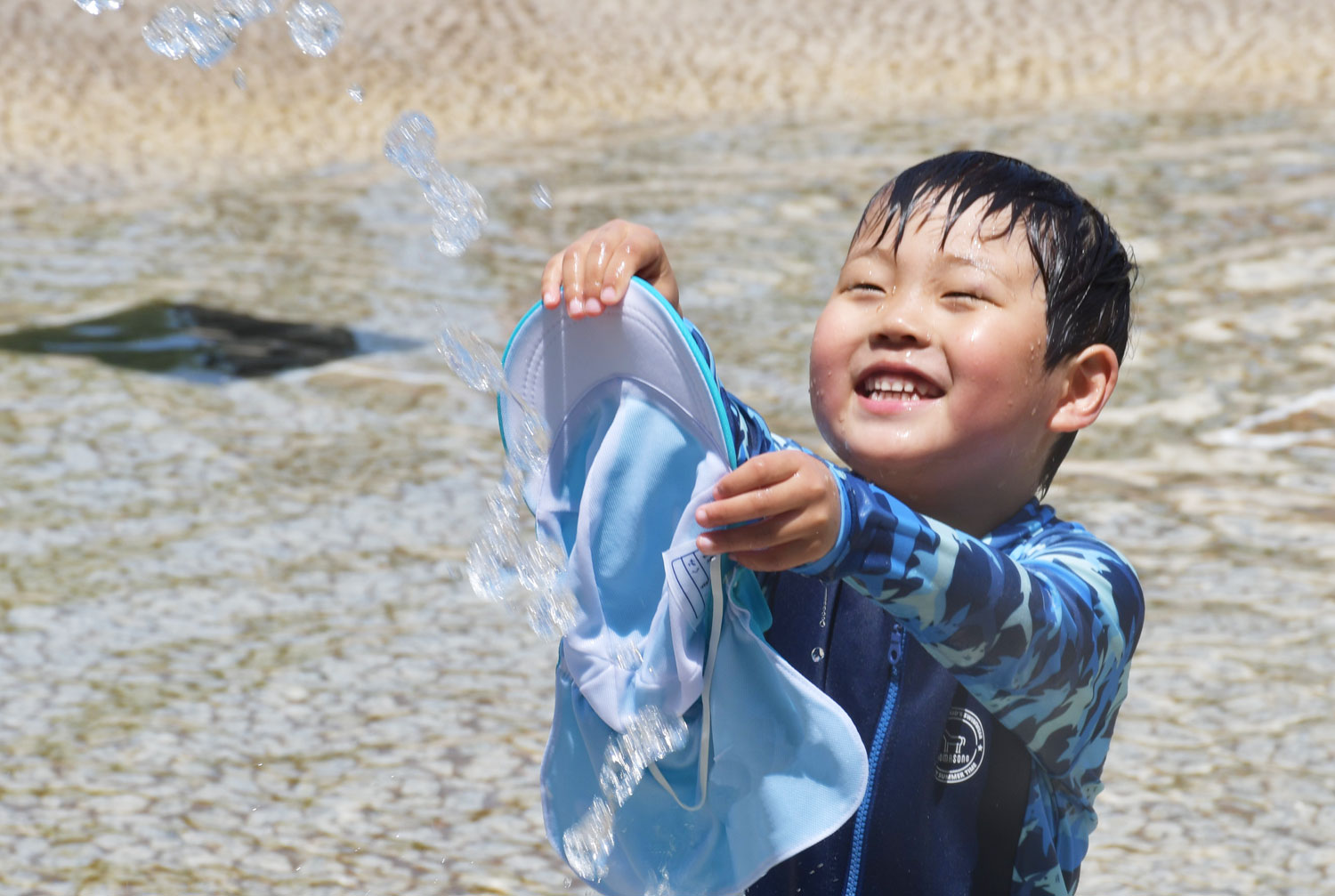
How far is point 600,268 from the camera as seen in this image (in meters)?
1.62

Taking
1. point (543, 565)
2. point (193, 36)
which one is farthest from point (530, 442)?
point (193, 36)

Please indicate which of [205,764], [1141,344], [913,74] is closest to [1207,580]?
[1141,344]

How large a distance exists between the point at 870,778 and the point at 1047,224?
2.20ft

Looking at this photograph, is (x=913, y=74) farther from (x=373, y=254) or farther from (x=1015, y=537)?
(x=1015, y=537)

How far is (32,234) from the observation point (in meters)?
7.88

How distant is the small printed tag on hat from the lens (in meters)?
1.56

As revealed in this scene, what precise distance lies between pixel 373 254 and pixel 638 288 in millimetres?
6607

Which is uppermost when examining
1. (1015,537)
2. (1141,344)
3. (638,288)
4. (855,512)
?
(638,288)

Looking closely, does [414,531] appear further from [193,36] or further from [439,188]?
[439,188]

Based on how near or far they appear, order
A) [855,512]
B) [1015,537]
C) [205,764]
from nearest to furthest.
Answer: [855,512] → [1015,537] → [205,764]

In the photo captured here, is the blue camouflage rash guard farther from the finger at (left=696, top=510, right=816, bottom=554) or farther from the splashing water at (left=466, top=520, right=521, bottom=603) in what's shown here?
the splashing water at (left=466, top=520, right=521, bottom=603)

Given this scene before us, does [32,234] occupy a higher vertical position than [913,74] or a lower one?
lower

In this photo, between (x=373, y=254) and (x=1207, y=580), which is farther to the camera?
(x=373, y=254)

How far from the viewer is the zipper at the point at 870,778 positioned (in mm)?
1682
